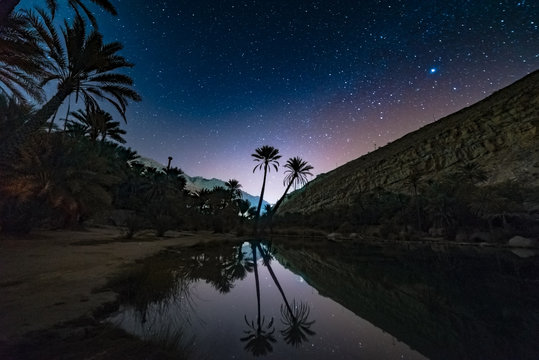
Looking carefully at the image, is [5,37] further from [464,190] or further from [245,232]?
[464,190]

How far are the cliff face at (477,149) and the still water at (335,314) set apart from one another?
131ft

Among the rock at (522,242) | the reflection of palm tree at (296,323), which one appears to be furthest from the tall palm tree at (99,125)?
the rock at (522,242)

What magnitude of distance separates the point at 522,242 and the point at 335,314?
2494 centimetres

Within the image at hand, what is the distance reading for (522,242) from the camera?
21188 mm

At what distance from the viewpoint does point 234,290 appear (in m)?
7.59

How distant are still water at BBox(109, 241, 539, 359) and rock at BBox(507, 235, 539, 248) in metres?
15.6

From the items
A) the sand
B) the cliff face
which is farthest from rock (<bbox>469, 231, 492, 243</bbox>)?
the sand

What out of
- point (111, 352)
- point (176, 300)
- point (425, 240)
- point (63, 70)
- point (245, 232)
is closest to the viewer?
point (111, 352)

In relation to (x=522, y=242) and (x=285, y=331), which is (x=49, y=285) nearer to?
(x=285, y=331)

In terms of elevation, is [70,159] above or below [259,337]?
above

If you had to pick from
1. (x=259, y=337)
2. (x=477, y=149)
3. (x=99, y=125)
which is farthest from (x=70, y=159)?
(x=477, y=149)

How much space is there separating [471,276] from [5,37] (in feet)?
65.9

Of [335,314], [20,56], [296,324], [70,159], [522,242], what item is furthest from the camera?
[522,242]

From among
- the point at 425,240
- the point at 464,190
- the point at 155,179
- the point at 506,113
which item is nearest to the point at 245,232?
the point at 155,179
